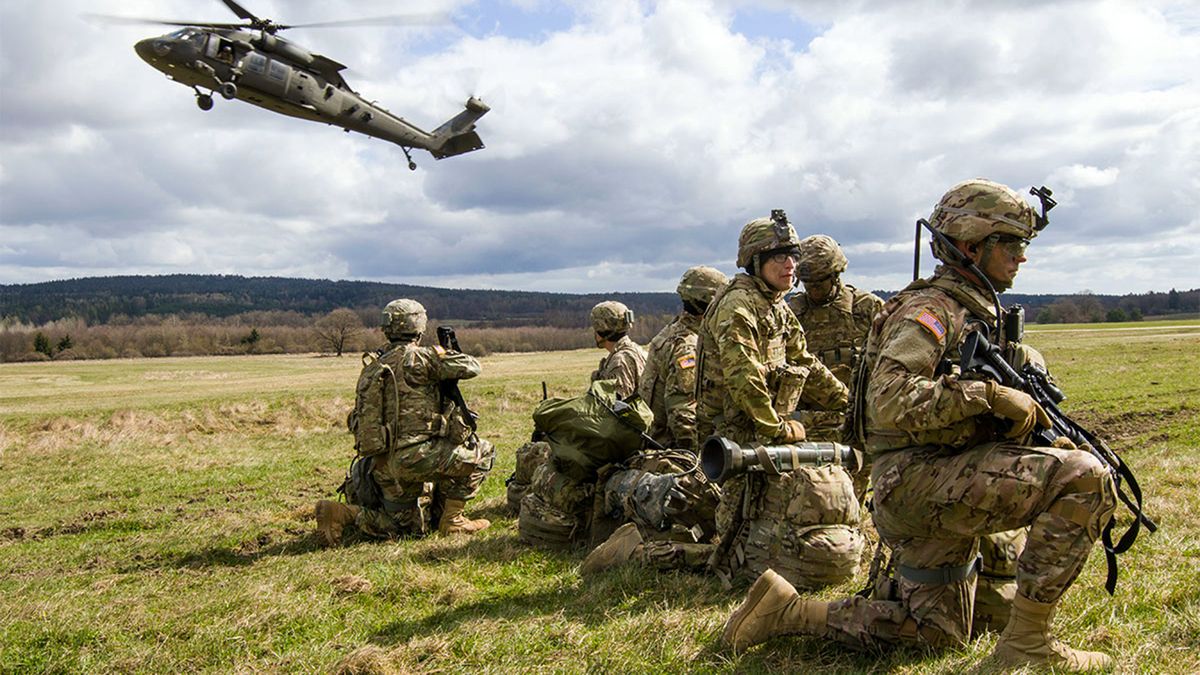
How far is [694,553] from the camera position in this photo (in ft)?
21.8

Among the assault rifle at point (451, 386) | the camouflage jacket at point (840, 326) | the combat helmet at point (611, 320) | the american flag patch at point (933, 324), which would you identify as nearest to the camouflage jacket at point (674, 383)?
the combat helmet at point (611, 320)

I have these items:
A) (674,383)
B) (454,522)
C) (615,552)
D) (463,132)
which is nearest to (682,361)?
(674,383)

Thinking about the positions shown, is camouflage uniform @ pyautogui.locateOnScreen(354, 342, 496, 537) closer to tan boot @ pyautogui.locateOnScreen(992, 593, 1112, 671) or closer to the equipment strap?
the equipment strap

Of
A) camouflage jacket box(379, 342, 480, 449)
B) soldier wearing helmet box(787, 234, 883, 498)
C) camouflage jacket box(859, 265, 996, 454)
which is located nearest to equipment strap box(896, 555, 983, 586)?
camouflage jacket box(859, 265, 996, 454)

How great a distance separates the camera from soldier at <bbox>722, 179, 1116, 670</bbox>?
13.5 feet

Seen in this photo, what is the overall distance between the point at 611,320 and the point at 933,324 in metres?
5.62

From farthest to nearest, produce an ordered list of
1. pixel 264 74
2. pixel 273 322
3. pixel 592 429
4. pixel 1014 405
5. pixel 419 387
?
pixel 273 322 → pixel 264 74 → pixel 419 387 → pixel 592 429 → pixel 1014 405

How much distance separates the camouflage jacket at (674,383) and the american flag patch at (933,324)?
162 inches

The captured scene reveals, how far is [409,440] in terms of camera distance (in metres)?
9.48

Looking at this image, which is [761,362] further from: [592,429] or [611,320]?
[611,320]

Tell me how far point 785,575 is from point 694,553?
0.79 m

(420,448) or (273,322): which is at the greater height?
(273,322)

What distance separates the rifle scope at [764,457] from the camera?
4996 mm

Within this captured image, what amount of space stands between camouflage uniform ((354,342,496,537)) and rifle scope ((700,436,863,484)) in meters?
4.79
